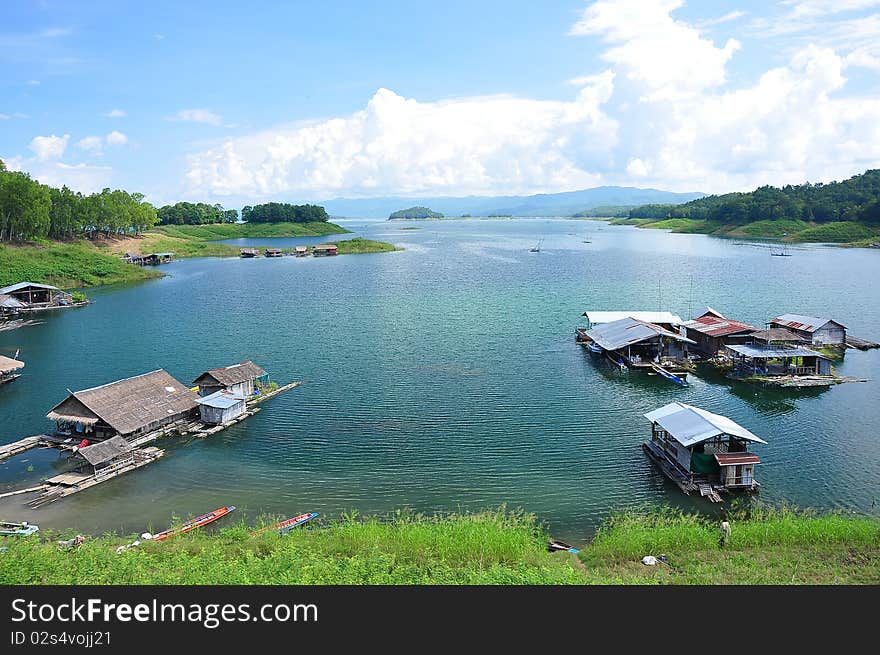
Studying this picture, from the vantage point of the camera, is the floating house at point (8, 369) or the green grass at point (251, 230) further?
the green grass at point (251, 230)

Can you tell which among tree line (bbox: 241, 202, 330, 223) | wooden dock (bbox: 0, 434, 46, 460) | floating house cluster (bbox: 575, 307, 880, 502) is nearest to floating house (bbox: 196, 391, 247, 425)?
wooden dock (bbox: 0, 434, 46, 460)

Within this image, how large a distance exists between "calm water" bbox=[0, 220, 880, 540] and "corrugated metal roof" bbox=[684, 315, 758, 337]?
5685 millimetres

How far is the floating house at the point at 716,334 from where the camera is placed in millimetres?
40250

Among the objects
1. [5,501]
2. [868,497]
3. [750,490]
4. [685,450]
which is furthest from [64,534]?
[868,497]

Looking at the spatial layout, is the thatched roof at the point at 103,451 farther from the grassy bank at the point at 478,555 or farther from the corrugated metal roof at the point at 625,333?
the corrugated metal roof at the point at 625,333

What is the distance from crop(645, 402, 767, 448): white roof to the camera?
73.4 feet

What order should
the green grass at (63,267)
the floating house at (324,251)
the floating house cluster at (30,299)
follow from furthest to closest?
the floating house at (324,251), the green grass at (63,267), the floating house cluster at (30,299)

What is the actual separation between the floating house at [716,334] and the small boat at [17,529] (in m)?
37.7

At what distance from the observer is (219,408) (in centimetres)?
2892

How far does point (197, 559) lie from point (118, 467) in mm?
10648

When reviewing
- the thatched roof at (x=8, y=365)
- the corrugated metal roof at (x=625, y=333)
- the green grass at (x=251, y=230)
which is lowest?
the thatched roof at (x=8, y=365)

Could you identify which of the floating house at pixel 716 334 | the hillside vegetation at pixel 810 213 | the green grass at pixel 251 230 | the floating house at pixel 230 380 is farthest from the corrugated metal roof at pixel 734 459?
the green grass at pixel 251 230

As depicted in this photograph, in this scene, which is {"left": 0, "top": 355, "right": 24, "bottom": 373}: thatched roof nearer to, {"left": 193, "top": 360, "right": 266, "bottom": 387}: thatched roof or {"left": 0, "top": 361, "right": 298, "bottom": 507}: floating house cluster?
{"left": 0, "top": 361, "right": 298, "bottom": 507}: floating house cluster

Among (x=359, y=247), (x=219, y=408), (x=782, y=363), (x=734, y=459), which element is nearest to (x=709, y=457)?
(x=734, y=459)
